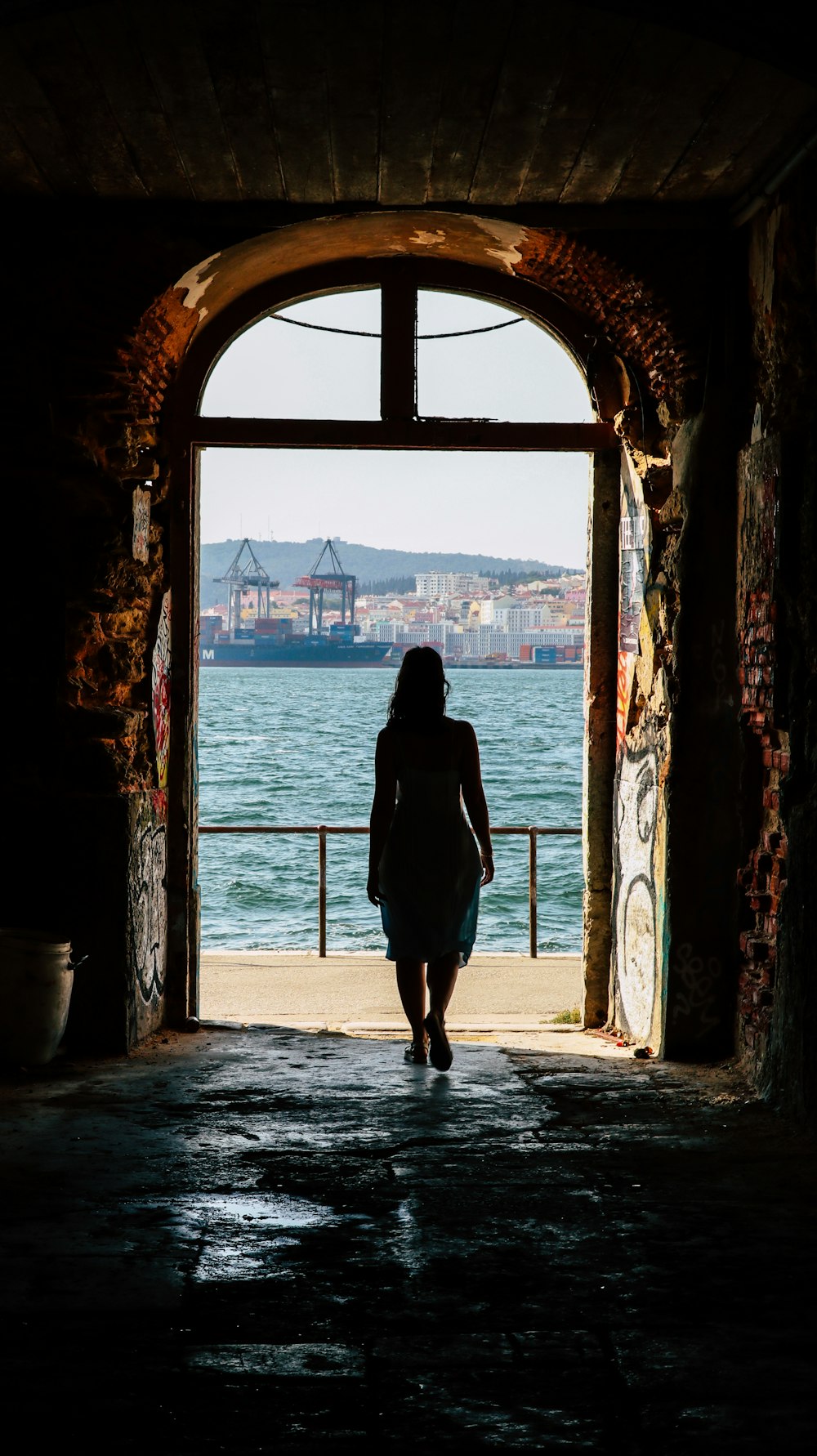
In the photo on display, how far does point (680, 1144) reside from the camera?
4.16 metres

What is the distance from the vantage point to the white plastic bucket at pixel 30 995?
505 cm

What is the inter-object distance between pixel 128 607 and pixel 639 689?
90.9 inches

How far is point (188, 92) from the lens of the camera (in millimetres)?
4422

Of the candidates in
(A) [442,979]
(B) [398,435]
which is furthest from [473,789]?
(B) [398,435]

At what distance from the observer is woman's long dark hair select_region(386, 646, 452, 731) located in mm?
5184

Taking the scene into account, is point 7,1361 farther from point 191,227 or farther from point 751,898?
point 191,227

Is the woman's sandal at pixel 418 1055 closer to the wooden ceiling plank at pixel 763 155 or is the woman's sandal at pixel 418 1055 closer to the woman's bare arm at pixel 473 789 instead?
the woman's bare arm at pixel 473 789

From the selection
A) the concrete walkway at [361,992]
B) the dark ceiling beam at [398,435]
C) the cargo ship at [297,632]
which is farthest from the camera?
the cargo ship at [297,632]

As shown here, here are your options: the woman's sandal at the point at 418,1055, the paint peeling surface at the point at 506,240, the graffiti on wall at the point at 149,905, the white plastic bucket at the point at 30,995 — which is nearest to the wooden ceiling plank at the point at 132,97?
the paint peeling surface at the point at 506,240

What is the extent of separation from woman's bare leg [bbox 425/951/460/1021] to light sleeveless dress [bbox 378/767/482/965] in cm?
3

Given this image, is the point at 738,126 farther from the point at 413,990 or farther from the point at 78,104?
the point at 413,990

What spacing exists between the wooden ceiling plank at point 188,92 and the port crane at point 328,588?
79.3 meters

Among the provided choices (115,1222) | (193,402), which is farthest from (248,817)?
(115,1222)

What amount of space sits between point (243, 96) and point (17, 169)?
1150 millimetres
